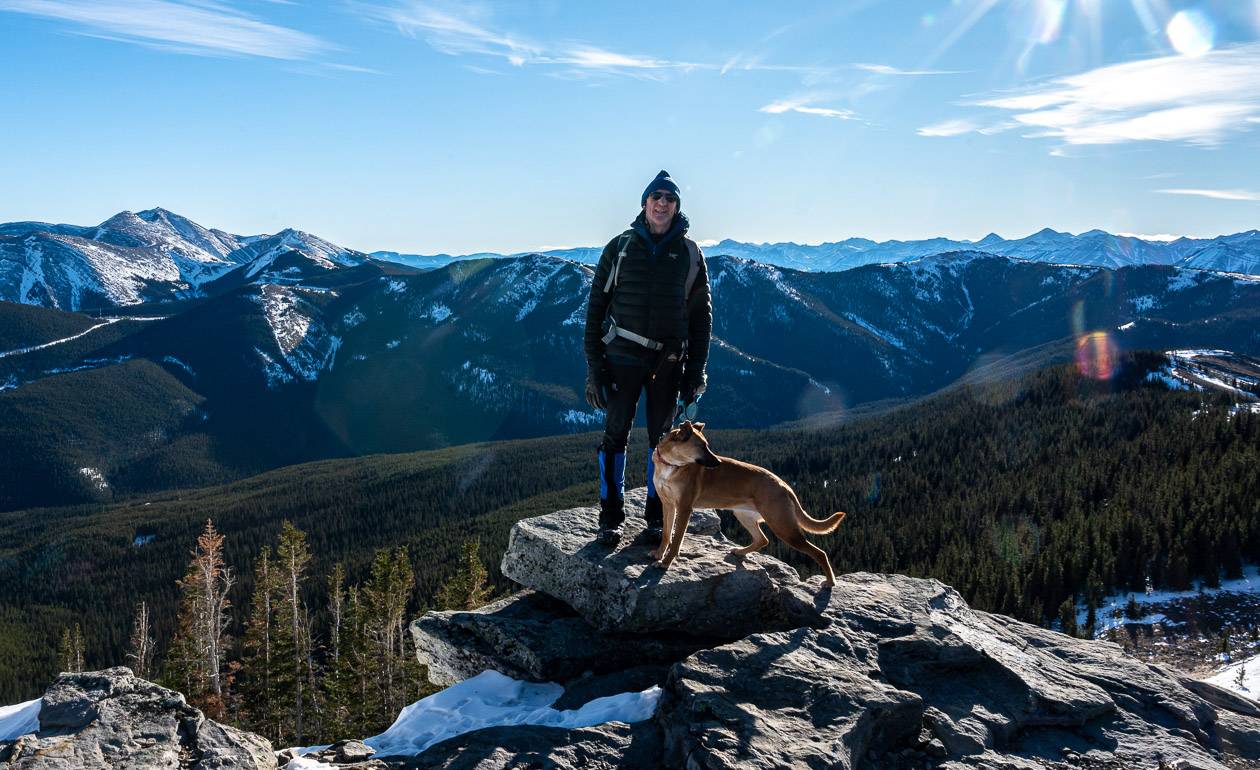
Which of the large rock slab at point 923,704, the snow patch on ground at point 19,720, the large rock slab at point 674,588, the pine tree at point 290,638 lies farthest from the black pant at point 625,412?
the pine tree at point 290,638

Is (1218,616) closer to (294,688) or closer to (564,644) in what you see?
(564,644)

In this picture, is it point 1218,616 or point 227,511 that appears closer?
point 1218,616

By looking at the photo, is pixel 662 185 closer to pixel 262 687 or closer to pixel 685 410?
pixel 685 410

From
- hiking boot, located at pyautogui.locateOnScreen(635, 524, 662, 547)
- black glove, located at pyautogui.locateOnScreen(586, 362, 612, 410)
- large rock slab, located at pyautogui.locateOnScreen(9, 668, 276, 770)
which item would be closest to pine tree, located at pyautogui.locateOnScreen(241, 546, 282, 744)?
hiking boot, located at pyautogui.locateOnScreen(635, 524, 662, 547)

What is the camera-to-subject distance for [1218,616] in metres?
33.1

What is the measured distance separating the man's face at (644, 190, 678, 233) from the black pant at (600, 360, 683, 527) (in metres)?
2.21

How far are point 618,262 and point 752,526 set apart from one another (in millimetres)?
4841

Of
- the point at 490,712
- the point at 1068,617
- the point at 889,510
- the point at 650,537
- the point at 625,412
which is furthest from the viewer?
the point at 889,510

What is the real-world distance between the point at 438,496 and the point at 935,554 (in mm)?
115981

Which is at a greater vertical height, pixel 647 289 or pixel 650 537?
pixel 647 289

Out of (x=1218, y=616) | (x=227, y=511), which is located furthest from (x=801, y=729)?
(x=227, y=511)

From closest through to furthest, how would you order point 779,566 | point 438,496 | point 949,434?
point 779,566
point 949,434
point 438,496

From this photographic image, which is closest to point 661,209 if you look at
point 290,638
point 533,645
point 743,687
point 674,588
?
point 674,588

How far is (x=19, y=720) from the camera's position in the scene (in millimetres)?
7504
